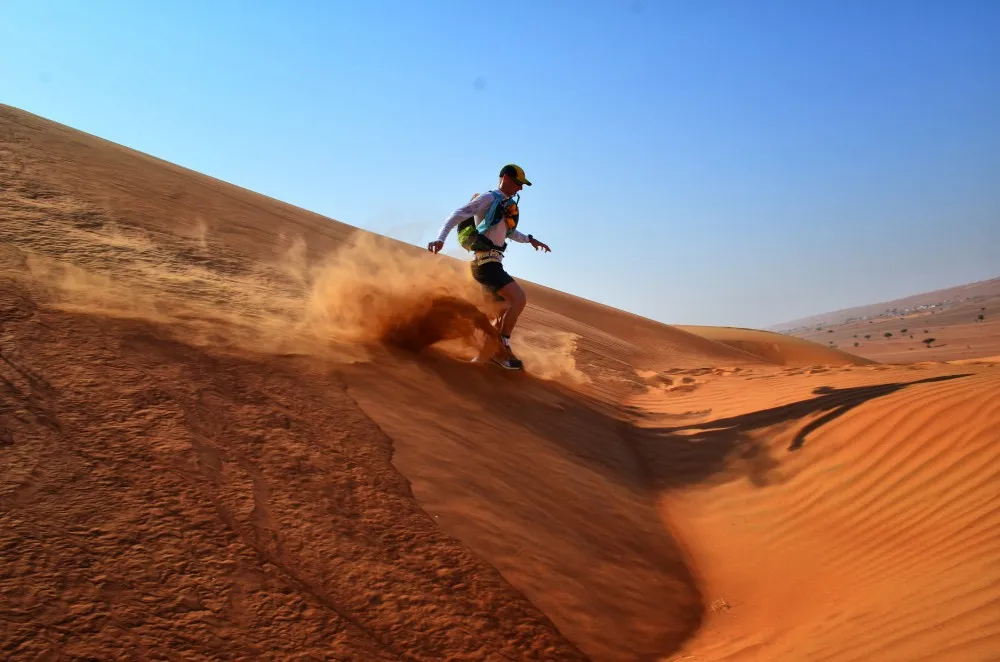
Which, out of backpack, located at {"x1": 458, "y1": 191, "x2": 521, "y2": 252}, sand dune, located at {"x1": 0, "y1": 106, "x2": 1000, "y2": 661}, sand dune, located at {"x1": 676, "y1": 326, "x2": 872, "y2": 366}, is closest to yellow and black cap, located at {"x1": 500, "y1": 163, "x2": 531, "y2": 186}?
backpack, located at {"x1": 458, "y1": 191, "x2": 521, "y2": 252}

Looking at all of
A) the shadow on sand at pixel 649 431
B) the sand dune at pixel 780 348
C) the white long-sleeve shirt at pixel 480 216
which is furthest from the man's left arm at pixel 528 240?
the sand dune at pixel 780 348

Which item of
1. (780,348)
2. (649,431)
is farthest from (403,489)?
(780,348)

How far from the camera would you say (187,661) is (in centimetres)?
186

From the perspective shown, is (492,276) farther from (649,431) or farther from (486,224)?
(649,431)

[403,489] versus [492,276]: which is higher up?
[492,276]

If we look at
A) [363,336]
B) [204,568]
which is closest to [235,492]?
[204,568]

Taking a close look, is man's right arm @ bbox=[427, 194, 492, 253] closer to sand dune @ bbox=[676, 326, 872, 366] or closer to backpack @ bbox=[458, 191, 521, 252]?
backpack @ bbox=[458, 191, 521, 252]

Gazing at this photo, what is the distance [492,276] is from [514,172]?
0.98 meters

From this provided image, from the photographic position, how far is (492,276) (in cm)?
628

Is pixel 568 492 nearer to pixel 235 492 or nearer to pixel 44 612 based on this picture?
pixel 235 492

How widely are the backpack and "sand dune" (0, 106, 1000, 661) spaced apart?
476 mm

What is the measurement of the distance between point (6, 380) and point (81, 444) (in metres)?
0.63

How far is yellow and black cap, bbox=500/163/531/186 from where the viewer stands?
616 centimetres

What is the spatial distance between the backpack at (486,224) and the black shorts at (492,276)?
0.53ft
